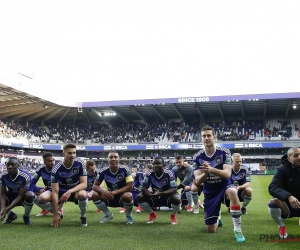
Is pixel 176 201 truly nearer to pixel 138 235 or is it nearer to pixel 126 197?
pixel 126 197

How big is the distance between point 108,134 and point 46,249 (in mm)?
45189

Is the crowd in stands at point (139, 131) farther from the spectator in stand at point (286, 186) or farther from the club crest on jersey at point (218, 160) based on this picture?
the spectator in stand at point (286, 186)

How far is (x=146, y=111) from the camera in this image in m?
47.0

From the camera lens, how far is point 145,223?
24.8 feet

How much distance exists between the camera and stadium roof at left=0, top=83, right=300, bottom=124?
40312 mm

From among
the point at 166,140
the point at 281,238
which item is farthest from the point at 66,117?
the point at 281,238

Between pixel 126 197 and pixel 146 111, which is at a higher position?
pixel 146 111

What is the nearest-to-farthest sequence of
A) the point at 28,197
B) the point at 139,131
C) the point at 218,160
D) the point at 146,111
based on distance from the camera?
the point at 218,160 < the point at 28,197 < the point at 146,111 < the point at 139,131

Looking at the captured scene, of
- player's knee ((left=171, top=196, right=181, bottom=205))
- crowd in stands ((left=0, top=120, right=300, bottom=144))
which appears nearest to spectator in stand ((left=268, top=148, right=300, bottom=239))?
player's knee ((left=171, top=196, right=181, bottom=205))

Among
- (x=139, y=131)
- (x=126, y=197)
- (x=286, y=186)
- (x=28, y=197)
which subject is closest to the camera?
(x=286, y=186)

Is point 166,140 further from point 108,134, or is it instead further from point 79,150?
point 79,150

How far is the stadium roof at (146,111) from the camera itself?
40.3m

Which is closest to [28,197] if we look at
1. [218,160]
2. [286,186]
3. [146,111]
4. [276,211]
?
[218,160]

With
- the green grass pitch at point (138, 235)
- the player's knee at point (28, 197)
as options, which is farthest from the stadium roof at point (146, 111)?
the green grass pitch at point (138, 235)
